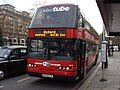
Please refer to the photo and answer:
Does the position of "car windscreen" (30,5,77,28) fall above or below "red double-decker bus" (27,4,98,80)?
above

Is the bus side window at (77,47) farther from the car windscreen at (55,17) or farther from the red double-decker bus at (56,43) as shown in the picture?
the car windscreen at (55,17)

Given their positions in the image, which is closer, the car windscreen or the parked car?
the car windscreen

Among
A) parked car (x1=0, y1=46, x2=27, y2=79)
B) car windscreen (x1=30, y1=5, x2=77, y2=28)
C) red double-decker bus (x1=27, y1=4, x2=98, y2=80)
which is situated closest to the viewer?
red double-decker bus (x1=27, y1=4, x2=98, y2=80)

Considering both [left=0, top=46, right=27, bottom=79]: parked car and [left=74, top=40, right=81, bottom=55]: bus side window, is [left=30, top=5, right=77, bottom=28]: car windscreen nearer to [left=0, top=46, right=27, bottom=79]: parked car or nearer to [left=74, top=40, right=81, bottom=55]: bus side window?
[left=74, top=40, right=81, bottom=55]: bus side window

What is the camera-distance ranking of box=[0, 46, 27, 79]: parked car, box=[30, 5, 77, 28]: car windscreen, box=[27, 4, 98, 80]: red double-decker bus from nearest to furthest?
box=[27, 4, 98, 80]: red double-decker bus
box=[30, 5, 77, 28]: car windscreen
box=[0, 46, 27, 79]: parked car

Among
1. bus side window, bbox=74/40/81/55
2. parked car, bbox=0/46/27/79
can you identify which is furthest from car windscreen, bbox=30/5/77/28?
parked car, bbox=0/46/27/79

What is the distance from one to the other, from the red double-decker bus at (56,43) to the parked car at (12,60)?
135cm

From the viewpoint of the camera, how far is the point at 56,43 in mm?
13102

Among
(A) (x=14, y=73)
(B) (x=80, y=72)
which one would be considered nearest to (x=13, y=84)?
(A) (x=14, y=73)

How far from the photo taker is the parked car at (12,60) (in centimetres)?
1416

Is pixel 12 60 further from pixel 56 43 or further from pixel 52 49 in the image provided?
pixel 56 43

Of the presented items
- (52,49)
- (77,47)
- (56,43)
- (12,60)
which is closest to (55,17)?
(56,43)

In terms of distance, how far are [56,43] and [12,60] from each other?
9.83ft

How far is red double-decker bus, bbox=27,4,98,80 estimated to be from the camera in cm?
1279
